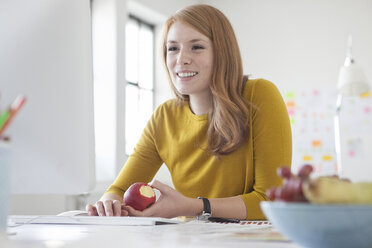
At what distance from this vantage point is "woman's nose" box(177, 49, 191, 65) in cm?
169

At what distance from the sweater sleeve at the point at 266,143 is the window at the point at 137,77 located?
2758 millimetres

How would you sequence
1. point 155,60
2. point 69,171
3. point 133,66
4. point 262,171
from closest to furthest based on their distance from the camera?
point 69,171 < point 262,171 < point 133,66 < point 155,60

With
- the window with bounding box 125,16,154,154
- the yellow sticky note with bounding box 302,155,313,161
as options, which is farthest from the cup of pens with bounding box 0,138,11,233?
the yellow sticky note with bounding box 302,155,313,161

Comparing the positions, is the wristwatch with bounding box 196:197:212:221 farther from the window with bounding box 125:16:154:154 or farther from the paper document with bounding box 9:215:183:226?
the window with bounding box 125:16:154:154

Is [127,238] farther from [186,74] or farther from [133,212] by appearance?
[186,74]

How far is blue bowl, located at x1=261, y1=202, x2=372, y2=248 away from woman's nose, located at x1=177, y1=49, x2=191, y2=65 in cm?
119

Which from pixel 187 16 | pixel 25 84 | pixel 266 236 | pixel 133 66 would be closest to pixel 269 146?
pixel 187 16

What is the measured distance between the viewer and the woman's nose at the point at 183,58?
66.7 inches

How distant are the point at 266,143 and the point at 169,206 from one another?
0.42 m

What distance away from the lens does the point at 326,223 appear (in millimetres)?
509

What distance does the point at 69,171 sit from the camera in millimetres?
784

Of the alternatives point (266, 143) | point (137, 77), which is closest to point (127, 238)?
point (266, 143)

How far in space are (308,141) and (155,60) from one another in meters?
1.63

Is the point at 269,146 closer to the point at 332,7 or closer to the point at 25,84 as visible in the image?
the point at 25,84
